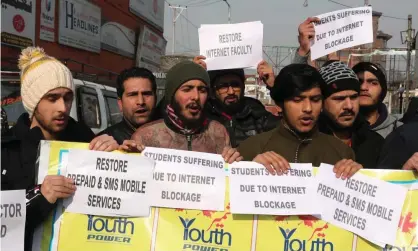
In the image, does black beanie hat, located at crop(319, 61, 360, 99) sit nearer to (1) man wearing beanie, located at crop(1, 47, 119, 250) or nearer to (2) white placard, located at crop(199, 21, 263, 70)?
(2) white placard, located at crop(199, 21, 263, 70)

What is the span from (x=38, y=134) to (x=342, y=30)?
2727mm

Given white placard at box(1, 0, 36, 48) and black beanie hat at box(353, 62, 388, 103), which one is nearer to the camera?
black beanie hat at box(353, 62, 388, 103)

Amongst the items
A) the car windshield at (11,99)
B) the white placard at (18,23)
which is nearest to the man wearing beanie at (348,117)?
the car windshield at (11,99)

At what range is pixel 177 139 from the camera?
11.0ft

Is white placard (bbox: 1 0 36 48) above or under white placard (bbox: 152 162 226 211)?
above

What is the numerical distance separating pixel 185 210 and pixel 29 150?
3.02 ft

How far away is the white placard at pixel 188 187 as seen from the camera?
2982 mm

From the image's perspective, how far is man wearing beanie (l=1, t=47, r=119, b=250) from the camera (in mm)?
2766

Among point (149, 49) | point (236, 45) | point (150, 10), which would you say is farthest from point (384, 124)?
point (150, 10)

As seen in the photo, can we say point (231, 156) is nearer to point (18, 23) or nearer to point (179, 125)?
point (179, 125)

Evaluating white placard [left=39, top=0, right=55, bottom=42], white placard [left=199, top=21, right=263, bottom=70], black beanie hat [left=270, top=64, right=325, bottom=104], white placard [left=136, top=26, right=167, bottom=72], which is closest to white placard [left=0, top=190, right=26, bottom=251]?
black beanie hat [left=270, top=64, right=325, bottom=104]

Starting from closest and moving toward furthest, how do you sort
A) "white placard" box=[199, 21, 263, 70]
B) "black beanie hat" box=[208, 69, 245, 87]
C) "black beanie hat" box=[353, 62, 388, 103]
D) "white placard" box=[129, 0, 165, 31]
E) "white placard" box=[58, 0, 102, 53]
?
"black beanie hat" box=[353, 62, 388, 103], "black beanie hat" box=[208, 69, 245, 87], "white placard" box=[199, 21, 263, 70], "white placard" box=[58, 0, 102, 53], "white placard" box=[129, 0, 165, 31]

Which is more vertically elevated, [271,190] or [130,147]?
[130,147]

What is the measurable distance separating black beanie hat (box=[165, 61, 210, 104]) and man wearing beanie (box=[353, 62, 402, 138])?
133 cm
